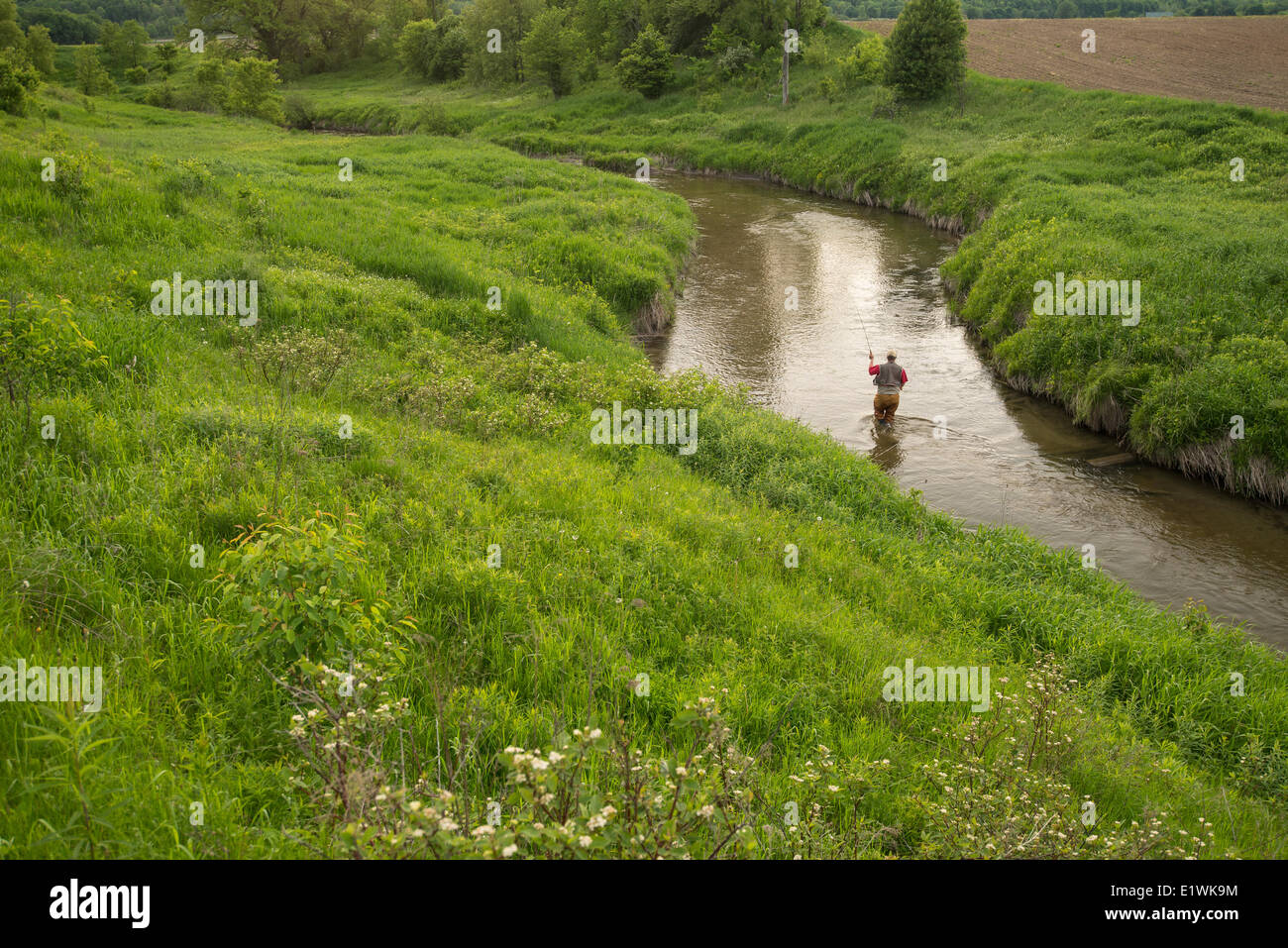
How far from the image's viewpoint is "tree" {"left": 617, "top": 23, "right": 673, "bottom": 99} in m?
55.9

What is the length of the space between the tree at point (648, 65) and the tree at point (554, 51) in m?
6.39

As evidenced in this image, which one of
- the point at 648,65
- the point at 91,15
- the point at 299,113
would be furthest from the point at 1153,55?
the point at 91,15

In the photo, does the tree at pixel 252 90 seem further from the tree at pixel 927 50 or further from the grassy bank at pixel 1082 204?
the tree at pixel 927 50

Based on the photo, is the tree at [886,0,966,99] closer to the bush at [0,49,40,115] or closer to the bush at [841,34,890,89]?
the bush at [841,34,890,89]

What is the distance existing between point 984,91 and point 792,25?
19222 mm

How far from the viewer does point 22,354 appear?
7.41 meters

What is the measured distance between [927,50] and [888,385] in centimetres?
3429

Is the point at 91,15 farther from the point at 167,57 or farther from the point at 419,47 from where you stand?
the point at 419,47

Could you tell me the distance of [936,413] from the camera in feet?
52.5

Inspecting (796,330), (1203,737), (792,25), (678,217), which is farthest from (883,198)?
(1203,737)

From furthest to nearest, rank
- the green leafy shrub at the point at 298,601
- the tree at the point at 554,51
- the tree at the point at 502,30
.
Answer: the tree at the point at 502,30
the tree at the point at 554,51
the green leafy shrub at the point at 298,601

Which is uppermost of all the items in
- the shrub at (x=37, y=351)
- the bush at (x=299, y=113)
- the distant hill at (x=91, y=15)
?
the distant hill at (x=91, y=15)

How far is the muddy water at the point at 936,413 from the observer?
35.5 ft

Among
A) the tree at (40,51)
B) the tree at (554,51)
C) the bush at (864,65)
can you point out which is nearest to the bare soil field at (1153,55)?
the bush at (864,65)
